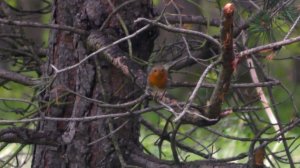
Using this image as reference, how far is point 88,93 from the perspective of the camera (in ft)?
6.24

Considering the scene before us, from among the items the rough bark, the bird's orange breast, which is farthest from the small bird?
the rough bark

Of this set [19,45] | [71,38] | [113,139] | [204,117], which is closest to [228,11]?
[204,117]

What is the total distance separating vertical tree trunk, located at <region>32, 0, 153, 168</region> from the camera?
6.16 feet

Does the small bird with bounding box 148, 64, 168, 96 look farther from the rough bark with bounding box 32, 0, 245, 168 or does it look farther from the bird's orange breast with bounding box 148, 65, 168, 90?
the rough bark with bounding box 32, 0, 245, 168

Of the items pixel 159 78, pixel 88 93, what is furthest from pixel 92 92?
pixel 159 78

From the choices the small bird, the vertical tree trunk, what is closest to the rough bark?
the vertical tree trunk

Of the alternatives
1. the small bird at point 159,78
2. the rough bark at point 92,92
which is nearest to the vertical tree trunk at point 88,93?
the rough bark at point 92,92

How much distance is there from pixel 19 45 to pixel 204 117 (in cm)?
115

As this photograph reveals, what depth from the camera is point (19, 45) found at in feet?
7.73

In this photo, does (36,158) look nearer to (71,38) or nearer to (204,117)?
(71,38)

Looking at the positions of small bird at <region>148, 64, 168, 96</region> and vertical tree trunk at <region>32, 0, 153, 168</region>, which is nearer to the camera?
small bird at <region>148, 64, 168, 96</region>

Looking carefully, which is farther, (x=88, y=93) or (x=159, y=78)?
(x=88, y=93)

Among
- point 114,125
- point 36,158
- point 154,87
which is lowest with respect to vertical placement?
point 36,158

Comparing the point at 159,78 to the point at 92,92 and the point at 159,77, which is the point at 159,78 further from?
the point at 92,92
